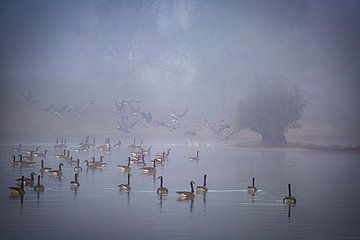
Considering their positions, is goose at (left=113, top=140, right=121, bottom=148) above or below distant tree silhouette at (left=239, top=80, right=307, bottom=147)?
below

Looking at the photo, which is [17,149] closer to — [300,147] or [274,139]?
[274,139]

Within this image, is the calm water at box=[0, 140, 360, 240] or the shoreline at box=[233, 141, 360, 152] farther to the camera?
the shoreline at box=[233, 141, 360, 152]

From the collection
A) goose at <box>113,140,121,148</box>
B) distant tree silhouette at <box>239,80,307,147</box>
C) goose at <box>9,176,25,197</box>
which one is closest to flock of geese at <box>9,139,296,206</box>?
goose at <box>9,176,25,197</box>

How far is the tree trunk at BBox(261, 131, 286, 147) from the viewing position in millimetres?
26094

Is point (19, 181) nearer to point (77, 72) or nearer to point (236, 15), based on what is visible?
point (77, 72)

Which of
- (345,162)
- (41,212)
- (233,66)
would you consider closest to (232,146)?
(233,66)

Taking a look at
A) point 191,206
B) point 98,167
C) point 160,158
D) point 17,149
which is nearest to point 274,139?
point 160,158

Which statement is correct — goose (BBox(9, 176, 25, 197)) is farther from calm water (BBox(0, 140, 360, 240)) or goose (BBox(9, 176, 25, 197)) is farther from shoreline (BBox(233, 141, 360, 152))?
shoreline (BBox(233, 141, 360, 152))

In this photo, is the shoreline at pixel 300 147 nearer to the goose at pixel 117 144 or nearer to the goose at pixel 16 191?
the goose at pixel 117 144

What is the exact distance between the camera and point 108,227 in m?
11.1

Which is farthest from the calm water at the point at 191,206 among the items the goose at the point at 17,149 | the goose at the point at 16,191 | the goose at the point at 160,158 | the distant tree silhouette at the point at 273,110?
the distant tree silhouette at the point at 273,110

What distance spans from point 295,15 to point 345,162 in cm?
643

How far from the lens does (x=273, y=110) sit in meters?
26.3

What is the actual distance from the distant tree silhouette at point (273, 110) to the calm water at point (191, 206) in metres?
4.48
